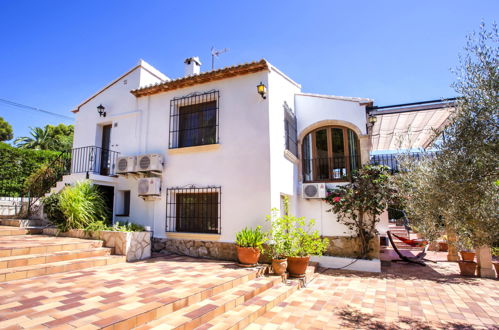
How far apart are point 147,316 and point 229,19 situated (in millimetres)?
8172

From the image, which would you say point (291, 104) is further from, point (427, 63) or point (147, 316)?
point (147, 316)

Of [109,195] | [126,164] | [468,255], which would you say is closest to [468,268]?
[468,255]

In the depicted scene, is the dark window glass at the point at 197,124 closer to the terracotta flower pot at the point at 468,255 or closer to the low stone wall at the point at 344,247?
the low stone wall at the point at 344,247

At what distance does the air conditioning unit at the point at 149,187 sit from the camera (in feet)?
27.3

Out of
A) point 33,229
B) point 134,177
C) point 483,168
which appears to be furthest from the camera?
point 134,177

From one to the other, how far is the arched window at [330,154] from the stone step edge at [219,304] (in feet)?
16.4

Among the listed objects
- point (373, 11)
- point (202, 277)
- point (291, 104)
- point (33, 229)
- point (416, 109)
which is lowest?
point (202, 277)

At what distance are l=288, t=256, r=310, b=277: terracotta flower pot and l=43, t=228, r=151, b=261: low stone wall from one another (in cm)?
413

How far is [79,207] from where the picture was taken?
7.71 meters

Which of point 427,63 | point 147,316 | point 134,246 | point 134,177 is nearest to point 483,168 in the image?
point 427,63

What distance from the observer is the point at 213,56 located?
11.1m

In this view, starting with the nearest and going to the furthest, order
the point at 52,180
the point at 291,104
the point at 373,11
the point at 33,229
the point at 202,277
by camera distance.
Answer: the point at 202,277 → the point at 373,11 → the point at 33,229 → the point at 291,104 → the point at 52,180

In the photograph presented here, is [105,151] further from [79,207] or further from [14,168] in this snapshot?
[14,168]

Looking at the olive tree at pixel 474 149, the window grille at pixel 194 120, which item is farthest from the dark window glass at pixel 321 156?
the olive tree at pixel 474 149
